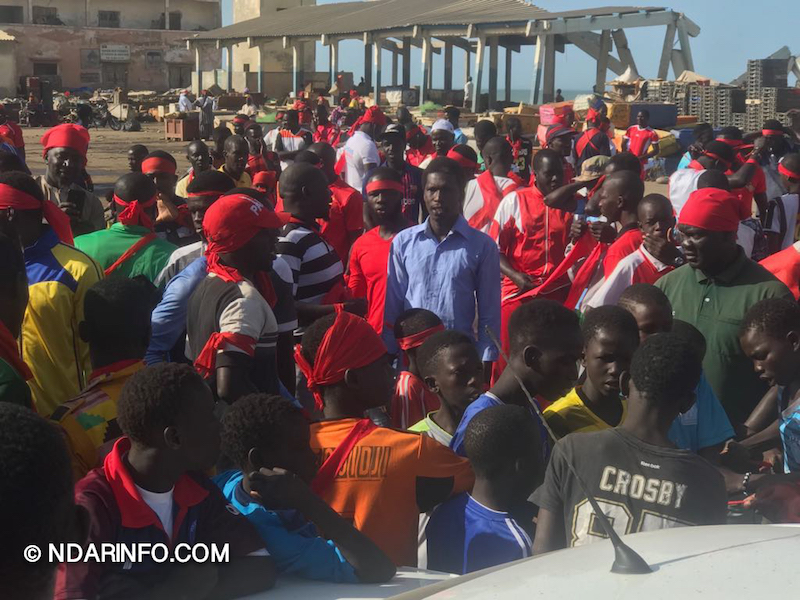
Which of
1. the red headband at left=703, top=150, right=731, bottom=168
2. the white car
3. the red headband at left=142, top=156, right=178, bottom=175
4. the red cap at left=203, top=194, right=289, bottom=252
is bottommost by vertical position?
the white car

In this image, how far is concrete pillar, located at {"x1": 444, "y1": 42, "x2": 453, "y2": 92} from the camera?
42.5 meters

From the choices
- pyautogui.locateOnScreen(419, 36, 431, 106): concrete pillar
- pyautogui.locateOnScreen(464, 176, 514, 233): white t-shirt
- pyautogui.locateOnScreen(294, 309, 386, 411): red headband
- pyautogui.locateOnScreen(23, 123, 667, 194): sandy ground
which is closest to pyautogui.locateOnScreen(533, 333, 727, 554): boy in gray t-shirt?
pyautogui.locateOnScreen(294, 309, 386, 411): red headband

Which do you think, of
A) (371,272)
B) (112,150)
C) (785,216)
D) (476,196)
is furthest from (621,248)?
(112,150)

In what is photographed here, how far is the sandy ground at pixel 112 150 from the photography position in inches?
865

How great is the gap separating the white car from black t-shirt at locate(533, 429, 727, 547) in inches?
14.8

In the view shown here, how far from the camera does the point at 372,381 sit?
3807 millimetres

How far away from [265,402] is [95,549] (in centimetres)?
79

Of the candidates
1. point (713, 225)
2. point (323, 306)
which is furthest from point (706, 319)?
point (323, 306)

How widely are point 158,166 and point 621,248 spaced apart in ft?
11.1

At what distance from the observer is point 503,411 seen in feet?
11.3

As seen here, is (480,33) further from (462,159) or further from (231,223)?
(231,223)

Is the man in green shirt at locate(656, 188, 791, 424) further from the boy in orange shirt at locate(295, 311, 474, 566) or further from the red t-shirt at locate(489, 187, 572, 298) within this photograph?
the boy in orange shirt at locate(295, 311, 474, 566)

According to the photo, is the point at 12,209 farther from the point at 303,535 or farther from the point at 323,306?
the point at 303,535

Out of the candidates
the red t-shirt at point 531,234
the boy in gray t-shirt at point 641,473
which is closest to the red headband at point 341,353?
the boy in gray t-shirt at point 641,473
